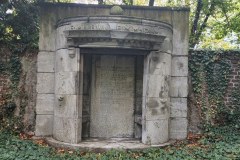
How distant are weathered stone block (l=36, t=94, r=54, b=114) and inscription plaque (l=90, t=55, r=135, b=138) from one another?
45.3 inches

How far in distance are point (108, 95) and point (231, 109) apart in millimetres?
4014

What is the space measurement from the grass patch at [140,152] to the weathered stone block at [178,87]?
1.34m

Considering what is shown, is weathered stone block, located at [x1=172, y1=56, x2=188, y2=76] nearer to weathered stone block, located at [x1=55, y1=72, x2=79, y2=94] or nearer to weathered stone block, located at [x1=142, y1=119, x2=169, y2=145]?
weathered stone block, located at [x1=142, y1=119, x2=169, y2=145]

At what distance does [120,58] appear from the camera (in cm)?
735

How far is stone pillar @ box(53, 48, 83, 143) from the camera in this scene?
6.40 m

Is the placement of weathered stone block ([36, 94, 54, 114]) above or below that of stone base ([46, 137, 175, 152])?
above

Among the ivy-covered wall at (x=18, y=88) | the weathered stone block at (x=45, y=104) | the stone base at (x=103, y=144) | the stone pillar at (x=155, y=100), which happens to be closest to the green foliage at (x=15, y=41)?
the ivy-covered wall at (x=18, y=88)

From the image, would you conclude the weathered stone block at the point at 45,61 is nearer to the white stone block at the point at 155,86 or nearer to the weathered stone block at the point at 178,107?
the white stone block at the point at 155,86

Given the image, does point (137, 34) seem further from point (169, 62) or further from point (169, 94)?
point (169, 94)

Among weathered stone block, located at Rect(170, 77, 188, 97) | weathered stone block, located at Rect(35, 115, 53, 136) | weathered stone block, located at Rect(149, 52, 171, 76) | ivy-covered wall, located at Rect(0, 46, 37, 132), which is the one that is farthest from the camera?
ivy-covered wall, located at Rect(0, 46, 37, 132)

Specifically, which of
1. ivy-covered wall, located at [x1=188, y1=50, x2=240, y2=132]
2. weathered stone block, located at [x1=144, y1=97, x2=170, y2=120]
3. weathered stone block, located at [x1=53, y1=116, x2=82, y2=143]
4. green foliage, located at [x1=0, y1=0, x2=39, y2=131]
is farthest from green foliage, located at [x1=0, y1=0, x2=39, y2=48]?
ivy-covered wall, located at [x1=188, y1=50, x2=240, y2=132]

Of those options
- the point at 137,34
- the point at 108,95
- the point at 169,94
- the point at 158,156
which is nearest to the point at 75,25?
the point at 137,34

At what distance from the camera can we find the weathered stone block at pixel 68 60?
644cm

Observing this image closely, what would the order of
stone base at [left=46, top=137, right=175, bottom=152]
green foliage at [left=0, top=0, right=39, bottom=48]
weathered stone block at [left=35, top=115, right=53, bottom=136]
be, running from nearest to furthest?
Answer: stone base at [left=46, top=137, right=175, bottom=152] → weathered stone block at [left=35, top=115, right=53, bottom=136] → green foliage at [left=0, top=0, right=39, bottom=48]
